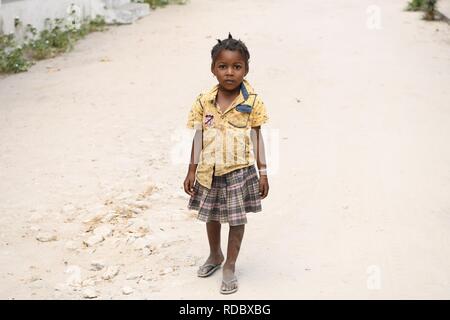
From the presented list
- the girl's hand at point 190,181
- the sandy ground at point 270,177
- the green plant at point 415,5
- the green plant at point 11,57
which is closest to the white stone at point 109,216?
the sandy ground at point 270,177

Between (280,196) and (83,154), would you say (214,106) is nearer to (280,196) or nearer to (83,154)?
(280,196)

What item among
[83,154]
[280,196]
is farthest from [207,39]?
[280,196]

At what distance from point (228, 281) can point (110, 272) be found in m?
0.68

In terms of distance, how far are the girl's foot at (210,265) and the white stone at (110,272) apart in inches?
18.2

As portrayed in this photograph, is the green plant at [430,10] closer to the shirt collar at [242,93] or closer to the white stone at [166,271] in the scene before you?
the shirt collar at [242,93]

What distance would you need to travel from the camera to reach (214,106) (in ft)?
11.3

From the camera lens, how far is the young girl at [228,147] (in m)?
3.39

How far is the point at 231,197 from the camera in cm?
345

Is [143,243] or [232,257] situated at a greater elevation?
[232,257]

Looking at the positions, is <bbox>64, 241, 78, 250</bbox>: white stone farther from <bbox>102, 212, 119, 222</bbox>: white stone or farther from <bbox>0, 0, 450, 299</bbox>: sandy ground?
<bbox>102, 212, 119, 222</bbox>: white stone

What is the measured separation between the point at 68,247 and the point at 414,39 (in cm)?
725

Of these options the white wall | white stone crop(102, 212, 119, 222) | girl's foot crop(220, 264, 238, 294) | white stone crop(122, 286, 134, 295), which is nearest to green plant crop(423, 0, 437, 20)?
the white wall

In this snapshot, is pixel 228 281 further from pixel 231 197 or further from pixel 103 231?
pixel 103 231

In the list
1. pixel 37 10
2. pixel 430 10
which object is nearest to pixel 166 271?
pixel 37 10
